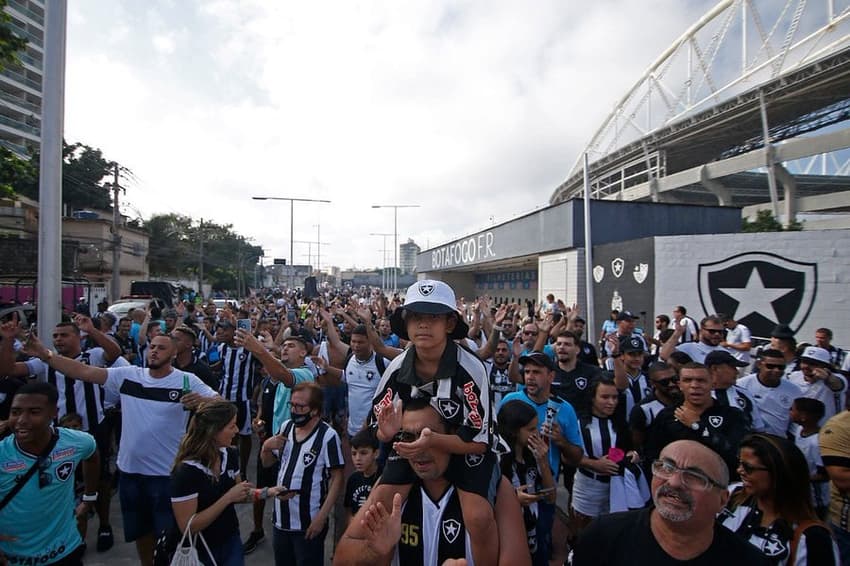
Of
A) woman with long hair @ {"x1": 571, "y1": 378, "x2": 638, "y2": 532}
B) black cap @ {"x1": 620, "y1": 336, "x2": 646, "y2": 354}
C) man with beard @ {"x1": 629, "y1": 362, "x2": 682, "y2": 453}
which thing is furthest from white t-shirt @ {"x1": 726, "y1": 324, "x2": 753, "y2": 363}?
woman with long hair @ {"x1": 571, "y1": 378, "x2": 638, "y2": 532}

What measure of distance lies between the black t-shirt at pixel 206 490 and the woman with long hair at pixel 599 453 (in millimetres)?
2696

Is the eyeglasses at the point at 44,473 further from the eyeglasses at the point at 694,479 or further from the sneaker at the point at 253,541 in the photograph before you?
the eyeglasses at the point at 694,479

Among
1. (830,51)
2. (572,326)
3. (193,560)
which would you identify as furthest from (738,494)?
(830,51)

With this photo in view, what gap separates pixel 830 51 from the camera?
37188 millimetres

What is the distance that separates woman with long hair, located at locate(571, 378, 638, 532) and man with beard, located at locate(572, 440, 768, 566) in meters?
1.87

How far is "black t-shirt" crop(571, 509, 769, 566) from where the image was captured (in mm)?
1770

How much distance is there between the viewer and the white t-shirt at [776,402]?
15.7 ft

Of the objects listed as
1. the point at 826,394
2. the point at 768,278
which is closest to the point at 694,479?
the point at 826,394

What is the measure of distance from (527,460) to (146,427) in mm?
3224

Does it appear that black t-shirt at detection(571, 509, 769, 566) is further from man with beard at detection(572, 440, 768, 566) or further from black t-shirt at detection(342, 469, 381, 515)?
black t-shirt at detection(342, 469, 381, 515)

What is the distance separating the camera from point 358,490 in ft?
12.0

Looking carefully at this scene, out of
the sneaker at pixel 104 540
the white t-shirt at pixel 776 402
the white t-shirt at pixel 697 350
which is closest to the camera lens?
the sneaker at pixel 104 540

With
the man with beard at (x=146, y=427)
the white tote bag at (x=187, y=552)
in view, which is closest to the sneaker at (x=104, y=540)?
the man with beard at (x=146, y=427)

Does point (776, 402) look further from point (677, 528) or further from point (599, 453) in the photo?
point (677, 528)
